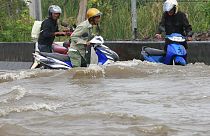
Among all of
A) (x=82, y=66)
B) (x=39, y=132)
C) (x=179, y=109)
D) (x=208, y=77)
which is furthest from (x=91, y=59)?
(x=39, y=132)

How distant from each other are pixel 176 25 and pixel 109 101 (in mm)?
4251

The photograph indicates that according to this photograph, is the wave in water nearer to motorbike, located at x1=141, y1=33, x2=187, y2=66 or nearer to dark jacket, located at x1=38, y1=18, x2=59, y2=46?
motorbike, located at x1=141, y1=33, x2=187, y2=66

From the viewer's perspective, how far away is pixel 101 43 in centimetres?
1193

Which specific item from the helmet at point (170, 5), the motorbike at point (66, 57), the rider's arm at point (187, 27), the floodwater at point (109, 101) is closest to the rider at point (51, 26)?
the motorbike at point (66, 57)

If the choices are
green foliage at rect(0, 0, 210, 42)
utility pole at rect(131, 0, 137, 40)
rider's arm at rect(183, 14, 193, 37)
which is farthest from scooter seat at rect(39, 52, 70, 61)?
green foliage at rect(0, 0, 210, 42)

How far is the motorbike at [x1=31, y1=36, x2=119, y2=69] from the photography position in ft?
39.1

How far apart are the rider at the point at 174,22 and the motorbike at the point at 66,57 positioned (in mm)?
1033

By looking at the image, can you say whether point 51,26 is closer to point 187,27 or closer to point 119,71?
point 119,71

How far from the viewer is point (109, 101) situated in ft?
27.4

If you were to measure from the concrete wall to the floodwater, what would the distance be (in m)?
0.75

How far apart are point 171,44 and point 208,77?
4.20ft

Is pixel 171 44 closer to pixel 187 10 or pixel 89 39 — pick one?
pixel 89 39

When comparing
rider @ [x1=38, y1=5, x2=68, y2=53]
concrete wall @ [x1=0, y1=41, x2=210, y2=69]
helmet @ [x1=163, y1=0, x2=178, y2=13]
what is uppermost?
helmet @ [x1=163, y1=0, x2=178, y2=13]

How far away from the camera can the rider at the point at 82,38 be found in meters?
11.7
